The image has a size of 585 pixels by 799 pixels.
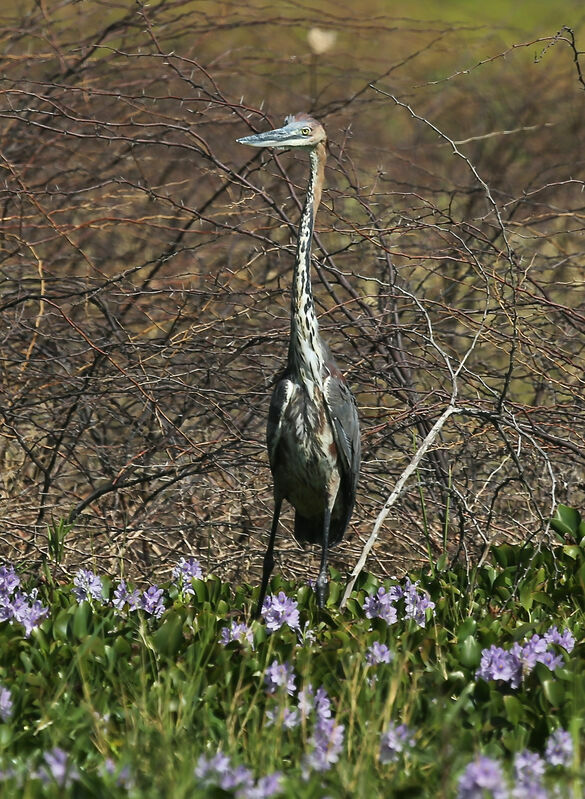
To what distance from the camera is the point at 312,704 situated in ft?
10.9

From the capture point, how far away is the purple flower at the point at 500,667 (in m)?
3.58

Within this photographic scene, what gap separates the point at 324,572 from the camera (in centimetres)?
476

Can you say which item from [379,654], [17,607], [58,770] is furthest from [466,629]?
[58,770]

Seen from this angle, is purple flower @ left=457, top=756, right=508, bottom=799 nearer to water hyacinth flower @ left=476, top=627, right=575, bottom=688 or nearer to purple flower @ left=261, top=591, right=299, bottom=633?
water hyacinth flower @ left=476, top=627, right=575, bottom=688

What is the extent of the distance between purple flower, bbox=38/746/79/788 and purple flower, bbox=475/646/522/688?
1343 millimetres

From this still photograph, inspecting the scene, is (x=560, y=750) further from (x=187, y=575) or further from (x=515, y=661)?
(x=187, y=575)

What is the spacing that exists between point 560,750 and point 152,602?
5.53 ft

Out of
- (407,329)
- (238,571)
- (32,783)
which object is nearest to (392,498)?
(407,329)

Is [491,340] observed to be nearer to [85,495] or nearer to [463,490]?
[463,490]

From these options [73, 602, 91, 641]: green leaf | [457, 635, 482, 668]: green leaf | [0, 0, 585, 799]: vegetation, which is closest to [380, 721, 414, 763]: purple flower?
[0, 0, 585, 799]: vegetation

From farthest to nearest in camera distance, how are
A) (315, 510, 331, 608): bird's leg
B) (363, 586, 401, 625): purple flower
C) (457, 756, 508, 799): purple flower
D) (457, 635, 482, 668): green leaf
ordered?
(315, 510, 331, 608): bird's leg
(363, 586, 401, 625): purple flower
(457, 635, 482, 668): green leaf
(457, 756, 508, 799): purple flower

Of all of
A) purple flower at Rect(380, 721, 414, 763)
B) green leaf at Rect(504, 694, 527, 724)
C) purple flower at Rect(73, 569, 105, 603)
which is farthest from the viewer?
purple flower at Rect(73, 569, 105, 603)

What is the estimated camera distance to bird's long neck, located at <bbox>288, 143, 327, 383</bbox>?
4.68 m

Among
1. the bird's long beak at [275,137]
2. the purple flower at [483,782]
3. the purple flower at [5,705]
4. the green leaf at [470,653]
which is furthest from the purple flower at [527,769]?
the bird's long beak at [275,137]
